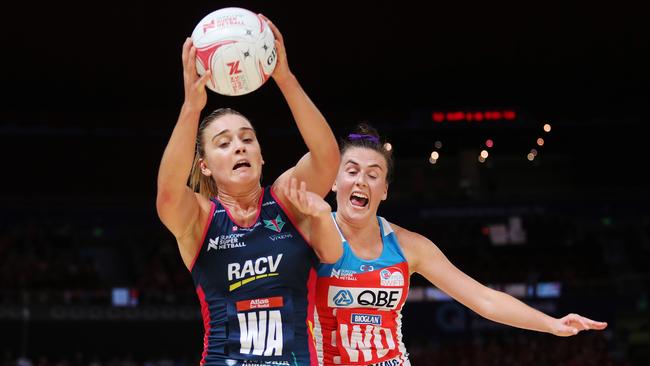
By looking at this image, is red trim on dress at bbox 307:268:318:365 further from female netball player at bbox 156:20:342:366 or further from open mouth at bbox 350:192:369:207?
open mouth at bbox 350:192:369:207

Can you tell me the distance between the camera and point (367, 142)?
202 inches

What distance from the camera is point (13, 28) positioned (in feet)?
61.8

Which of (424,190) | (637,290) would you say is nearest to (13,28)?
(424,190)

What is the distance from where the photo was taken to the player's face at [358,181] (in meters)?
5.03

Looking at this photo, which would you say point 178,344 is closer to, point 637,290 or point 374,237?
point 637,290

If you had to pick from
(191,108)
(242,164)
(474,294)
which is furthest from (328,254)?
(474,294)

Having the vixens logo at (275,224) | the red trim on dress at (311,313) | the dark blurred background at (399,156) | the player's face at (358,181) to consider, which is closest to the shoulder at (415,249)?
the player's face at (358,181)

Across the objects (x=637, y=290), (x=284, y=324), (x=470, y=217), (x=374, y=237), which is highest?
(x=470, y=217)

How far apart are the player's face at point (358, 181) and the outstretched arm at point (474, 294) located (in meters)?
0.37

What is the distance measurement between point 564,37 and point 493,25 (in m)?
2.09

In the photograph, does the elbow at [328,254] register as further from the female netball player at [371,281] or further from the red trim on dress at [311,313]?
the female netball player at [371,281]

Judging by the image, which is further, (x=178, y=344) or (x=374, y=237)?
(x=178, y=344)

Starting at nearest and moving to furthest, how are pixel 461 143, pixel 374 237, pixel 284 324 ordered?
1. pixel 284 324
2. pixel 374 237
3. pixel 461 143

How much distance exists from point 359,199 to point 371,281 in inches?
20.3
